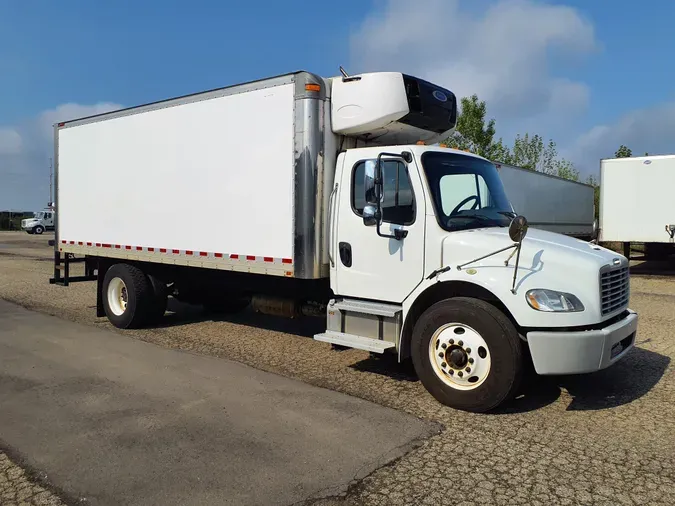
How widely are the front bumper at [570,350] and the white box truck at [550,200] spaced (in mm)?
10362

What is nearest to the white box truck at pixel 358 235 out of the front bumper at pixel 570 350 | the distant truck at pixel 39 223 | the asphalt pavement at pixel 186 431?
the front bumper at pixel 570 350

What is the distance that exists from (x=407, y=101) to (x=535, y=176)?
1410 centimetres

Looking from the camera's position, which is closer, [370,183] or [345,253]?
[370,183]

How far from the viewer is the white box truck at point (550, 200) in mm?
16984

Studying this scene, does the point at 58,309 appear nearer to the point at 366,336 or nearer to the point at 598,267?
the point at 366,336

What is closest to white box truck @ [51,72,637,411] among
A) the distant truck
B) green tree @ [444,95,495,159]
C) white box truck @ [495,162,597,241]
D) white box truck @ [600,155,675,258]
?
white box truck @ [495,162,597,241]

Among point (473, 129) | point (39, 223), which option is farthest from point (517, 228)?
point (39, 223)

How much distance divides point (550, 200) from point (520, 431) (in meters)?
17.4

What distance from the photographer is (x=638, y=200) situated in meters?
17.0

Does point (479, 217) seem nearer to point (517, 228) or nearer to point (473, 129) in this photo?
point (517, 228)

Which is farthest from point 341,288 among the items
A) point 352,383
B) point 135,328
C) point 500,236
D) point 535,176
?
point 535,176

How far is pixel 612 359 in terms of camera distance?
484 centimetres

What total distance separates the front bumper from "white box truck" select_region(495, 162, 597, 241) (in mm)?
10362

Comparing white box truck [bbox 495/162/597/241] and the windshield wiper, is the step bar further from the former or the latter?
white box truck [bbox 495/162/597/241]
